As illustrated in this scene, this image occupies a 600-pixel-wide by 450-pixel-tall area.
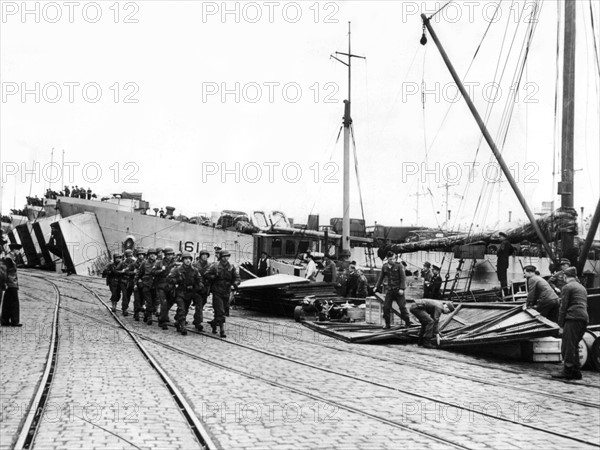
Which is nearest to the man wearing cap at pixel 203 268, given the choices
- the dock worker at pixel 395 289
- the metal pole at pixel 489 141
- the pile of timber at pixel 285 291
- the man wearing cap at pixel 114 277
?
the pile of timber at pixel 285 291

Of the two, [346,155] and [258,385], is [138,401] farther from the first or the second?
[346,155]

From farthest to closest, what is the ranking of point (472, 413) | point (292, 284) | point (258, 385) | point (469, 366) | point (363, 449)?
point (292, 284)
point (469, 366)
point (258, 385)
point (472, 413)
point (363, 449)

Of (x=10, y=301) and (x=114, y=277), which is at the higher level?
(x=114, y=277)

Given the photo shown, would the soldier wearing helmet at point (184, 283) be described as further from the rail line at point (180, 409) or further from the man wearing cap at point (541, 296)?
the man wearing cap at point (541, 296)

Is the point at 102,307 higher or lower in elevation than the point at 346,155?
lower

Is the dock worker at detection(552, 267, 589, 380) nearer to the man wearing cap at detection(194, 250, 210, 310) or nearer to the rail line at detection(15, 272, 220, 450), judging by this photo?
the rail line at detection(15, 272, 220, 450)

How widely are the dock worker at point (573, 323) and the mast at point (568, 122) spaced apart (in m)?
6.16

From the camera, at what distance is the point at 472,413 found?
6.85 metres

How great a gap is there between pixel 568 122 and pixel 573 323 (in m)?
7.71

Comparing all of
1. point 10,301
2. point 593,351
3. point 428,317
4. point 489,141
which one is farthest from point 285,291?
point 593,351

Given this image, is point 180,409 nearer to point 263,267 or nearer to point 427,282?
point 427,282

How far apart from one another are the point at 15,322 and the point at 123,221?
3075 cm

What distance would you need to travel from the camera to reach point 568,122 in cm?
1559

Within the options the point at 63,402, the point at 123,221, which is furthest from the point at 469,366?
the point at 123,221
